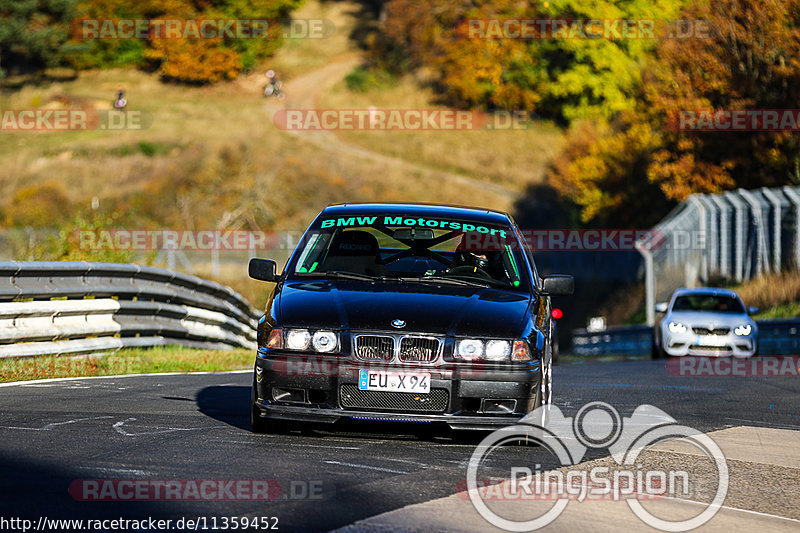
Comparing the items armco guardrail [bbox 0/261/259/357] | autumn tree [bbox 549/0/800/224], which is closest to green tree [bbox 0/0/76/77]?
autumn tree [bbox 549/0/800/224]

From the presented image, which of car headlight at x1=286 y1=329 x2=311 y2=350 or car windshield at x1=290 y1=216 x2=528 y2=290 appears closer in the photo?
car headlight at x1=286 y1=329 x2=311 y2=350

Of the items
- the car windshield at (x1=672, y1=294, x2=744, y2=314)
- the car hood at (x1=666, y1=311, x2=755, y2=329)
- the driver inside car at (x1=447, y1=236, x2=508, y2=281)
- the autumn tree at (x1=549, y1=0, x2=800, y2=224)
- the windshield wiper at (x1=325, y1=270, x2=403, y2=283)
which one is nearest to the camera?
the windshield wiper at (x1=325, y1=270, x2=403, y2=283)

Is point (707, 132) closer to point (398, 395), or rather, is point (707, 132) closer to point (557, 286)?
point (557, 286)

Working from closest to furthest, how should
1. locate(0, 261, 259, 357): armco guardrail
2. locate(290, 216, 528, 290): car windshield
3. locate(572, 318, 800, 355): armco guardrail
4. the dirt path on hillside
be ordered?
locate(290, 216, 528, 290): car windshield
locate(0, 261, 259, 357): armco guardrail
locate(572, 318, 800, 355): armco guardrail
the dirt path on hillside

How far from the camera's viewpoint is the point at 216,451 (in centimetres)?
739

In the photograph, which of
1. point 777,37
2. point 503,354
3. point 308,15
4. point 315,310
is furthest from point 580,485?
point 308,15

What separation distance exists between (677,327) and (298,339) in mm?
14958

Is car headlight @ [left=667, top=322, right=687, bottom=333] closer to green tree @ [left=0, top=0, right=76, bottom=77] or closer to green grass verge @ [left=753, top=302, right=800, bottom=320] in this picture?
green grass verge @ [left=753, top=302, right=800, bottom=320]

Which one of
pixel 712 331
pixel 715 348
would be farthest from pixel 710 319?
pixel 715 348

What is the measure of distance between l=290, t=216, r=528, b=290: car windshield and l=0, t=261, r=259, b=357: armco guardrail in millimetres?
4935

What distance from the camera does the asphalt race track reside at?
5766 mm

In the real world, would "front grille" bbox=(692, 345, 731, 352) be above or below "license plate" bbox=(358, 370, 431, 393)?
below

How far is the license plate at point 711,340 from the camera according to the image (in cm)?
2144

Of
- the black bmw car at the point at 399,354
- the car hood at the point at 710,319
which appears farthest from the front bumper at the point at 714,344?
the black bmw car at the point at 399,354
